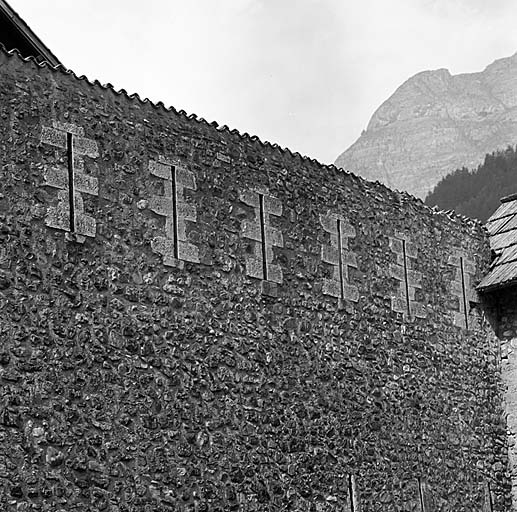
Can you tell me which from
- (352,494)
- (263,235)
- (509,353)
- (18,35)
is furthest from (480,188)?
(18,35)

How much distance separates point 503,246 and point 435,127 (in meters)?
57.3

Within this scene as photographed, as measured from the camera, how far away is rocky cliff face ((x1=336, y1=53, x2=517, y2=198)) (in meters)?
62.1

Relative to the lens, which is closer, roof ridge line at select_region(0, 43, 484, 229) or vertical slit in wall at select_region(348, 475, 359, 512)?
roof ridge line at select_region(0, 43, 484, 229)

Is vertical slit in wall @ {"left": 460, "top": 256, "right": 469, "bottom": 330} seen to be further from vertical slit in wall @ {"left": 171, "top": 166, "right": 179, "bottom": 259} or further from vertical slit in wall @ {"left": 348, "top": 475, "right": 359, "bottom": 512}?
vertical slit in wall @ {"left": 171, "top": 166, "right": 179, "bottom": 259}

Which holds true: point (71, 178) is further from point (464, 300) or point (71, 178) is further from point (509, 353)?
point (509, 353)

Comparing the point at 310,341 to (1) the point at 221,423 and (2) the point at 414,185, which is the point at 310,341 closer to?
(1) the point at 221,423

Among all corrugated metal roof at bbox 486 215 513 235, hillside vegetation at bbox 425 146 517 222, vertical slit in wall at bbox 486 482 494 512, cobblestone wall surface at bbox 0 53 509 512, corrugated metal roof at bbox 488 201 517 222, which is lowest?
vertical slit in wall at bbox 486 482 494 512

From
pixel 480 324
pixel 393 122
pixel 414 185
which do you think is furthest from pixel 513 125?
pixel 480 324

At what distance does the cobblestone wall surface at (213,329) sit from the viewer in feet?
25.4

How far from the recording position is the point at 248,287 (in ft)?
31.4

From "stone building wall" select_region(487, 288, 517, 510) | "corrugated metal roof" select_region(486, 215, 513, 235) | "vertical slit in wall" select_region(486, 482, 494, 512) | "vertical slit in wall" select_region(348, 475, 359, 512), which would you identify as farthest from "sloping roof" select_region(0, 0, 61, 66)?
"vertical slit in wall" select_region(486, 482, 494, 512)

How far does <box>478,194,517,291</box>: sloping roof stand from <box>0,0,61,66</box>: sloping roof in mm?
5721

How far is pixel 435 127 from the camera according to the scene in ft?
227

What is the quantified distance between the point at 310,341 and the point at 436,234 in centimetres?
285
